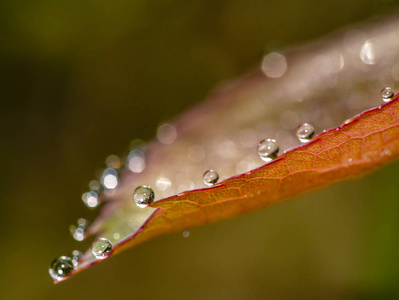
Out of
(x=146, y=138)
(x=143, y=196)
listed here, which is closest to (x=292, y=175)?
(x=143, y=196)

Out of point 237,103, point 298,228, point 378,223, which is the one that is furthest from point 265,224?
point 237,103

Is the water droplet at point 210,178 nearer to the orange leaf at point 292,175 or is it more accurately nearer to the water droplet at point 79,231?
the orange leaf at point 292,175

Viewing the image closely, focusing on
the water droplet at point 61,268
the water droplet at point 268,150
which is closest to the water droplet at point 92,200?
the water droplet at point 61,268

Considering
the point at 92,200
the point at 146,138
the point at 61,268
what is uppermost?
the point at 146,138

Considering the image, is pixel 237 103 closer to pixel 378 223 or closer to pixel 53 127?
pixel 378 223

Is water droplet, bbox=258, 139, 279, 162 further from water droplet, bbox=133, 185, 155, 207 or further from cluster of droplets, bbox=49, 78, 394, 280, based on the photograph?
water droplet, bbox=133, 185, 155, 207

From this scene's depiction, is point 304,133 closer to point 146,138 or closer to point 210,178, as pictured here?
point 210,178
